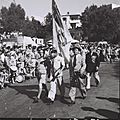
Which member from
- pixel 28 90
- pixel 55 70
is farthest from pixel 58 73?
pixel 28 90

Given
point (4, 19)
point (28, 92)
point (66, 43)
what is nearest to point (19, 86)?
point (28, 92)

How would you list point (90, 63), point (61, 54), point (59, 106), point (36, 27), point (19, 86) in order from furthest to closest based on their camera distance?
point (36, 27) < point (19, 86) < point (90, 63) < point (61, 54) < point (59, 106)

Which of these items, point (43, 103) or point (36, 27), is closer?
point (43, 103)

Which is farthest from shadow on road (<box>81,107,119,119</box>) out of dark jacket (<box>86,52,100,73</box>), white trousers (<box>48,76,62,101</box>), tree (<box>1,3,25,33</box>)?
tree (<box>1,3,25,33</box>)

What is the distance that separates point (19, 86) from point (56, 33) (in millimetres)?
2917

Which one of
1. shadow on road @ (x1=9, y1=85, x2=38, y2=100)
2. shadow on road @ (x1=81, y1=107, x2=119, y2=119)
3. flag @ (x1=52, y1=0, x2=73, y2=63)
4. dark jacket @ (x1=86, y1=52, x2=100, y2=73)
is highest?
flag @ (x1=52, y1=0, x2=73, y2=63)

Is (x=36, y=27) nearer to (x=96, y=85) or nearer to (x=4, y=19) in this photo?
(x=4, y=19)

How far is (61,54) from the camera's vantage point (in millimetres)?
7129

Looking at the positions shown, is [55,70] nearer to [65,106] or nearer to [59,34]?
[65,106]

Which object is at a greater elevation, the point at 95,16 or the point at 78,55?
the point at 95,16

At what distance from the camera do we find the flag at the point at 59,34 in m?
7.11

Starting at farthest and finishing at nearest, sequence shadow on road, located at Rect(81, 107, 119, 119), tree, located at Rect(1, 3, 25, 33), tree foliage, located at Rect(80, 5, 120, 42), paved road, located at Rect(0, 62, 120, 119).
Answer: tree, located at Rect(1, 3, 25, 33) < tree foliage, located at Rect(80, 5, 120, 42) < paved road, located at Rect(0, 62, 120, 119) < shadow on road, located at Rect(81, 107, 119, 119)

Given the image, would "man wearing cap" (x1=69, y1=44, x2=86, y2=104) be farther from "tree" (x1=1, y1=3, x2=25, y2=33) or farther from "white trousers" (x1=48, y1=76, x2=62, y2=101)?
"tree" (x1=1, y1=3, x2=25, y2=33)

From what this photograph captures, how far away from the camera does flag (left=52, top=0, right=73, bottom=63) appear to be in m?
7.11
